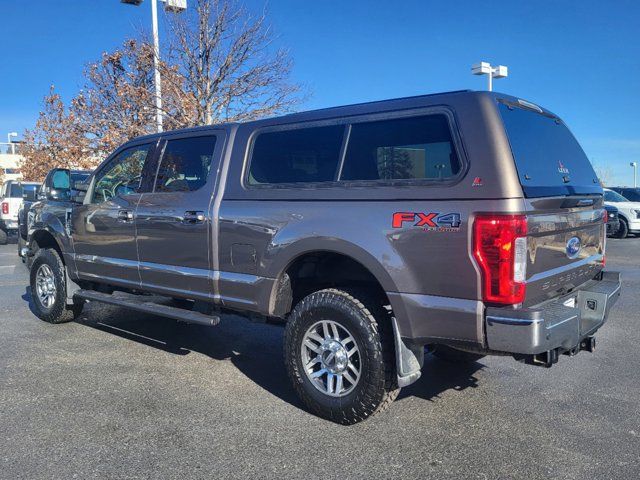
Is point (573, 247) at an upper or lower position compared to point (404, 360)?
upper

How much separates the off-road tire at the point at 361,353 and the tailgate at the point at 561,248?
956mm

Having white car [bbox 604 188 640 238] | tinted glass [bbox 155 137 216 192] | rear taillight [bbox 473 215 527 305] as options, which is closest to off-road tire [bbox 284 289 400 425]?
rear taillight [bbox 473 215 527 305]

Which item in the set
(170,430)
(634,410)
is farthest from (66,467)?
(634,410)

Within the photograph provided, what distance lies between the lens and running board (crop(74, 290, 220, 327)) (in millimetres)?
4590

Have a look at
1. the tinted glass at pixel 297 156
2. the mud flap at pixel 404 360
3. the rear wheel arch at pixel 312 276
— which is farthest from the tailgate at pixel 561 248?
the tinted glass at pixel 297 156

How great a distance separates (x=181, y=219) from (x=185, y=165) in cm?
57

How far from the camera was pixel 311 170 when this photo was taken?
4.14 meters

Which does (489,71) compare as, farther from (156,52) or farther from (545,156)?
(545,156)

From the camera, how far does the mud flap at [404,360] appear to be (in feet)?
11.6

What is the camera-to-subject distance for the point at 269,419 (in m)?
3.93

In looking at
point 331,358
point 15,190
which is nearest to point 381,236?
point 331,358

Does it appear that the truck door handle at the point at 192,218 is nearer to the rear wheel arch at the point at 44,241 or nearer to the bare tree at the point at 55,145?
the rear wheel arch at the point at 44,241

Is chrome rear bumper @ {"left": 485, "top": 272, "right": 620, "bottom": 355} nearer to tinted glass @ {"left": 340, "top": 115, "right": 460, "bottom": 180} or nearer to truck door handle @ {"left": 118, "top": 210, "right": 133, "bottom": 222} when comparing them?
tinted glass @ {"left": 340, "top": 115, "right": 460, "bottom": 180}

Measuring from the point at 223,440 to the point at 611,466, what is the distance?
90.1 inches
